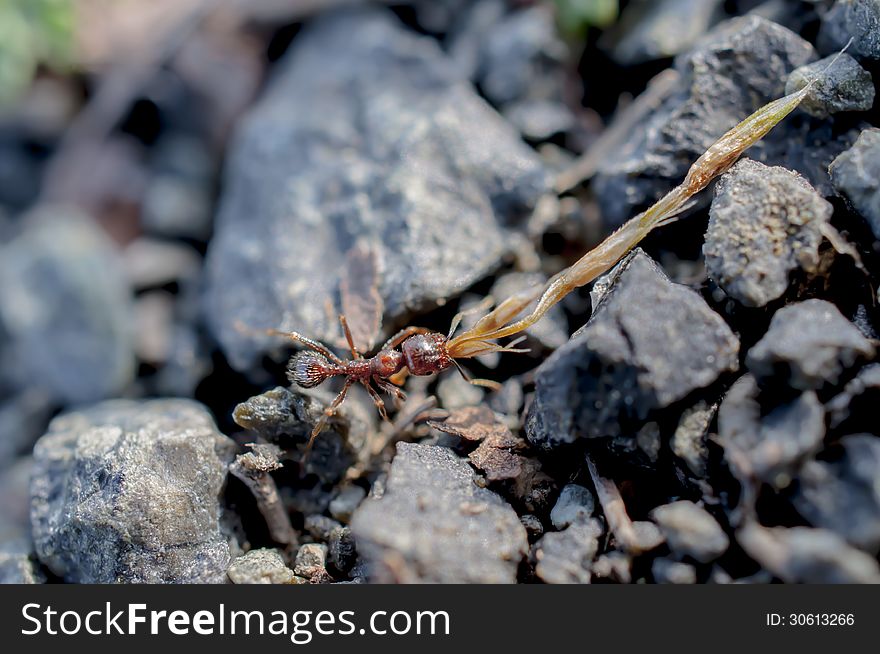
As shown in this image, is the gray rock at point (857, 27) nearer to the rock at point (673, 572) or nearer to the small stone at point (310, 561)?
the rock at point (673, 572)

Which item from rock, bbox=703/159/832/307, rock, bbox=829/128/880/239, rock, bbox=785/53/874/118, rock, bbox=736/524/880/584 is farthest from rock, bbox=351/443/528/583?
rock, bbox=785/53/874/118

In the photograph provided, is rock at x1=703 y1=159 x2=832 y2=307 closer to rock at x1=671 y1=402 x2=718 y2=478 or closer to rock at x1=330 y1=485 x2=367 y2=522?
rock at x1=671 y1=402 x2=718 y2=478

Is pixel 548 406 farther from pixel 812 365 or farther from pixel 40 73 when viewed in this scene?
pixel 40 73

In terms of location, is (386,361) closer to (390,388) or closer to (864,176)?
(390,388)

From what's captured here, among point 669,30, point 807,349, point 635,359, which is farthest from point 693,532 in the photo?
point 669,30

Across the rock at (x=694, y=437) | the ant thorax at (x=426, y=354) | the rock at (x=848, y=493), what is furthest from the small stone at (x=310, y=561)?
the rock at (x=848, y=493)

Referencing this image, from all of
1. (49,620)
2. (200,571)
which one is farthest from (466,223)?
(49,620)
